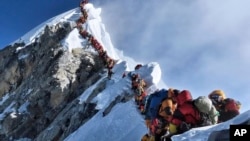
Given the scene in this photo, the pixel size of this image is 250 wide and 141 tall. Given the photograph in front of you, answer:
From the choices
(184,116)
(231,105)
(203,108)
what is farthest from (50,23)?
(203,108)

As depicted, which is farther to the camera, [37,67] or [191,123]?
[37,67]

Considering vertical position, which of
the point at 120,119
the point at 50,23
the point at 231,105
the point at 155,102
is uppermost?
the point at 50,23

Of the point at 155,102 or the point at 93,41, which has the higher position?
the point at 93,41

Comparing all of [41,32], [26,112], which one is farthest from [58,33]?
[26,112]

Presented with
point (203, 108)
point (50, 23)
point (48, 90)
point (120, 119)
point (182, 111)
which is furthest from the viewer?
point (50, 23)

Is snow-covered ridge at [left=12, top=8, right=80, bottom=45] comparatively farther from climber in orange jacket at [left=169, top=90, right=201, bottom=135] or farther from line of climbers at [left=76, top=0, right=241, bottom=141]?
climber in orange jacket at [left=169, top=90, right=201, bottom=135]

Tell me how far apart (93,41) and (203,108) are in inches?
1069

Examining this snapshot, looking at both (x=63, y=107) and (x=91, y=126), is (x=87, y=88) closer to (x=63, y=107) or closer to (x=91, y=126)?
(x=63, y=107)

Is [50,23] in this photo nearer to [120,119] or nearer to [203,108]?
[120,119]

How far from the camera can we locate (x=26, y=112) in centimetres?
3584

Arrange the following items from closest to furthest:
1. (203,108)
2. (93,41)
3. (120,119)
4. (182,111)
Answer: (203,108) → (182,111) → (120,119) → (93,41)

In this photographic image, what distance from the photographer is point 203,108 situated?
14.1m

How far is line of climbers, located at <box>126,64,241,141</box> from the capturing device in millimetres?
14297

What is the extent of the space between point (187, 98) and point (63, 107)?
20.6 meters
